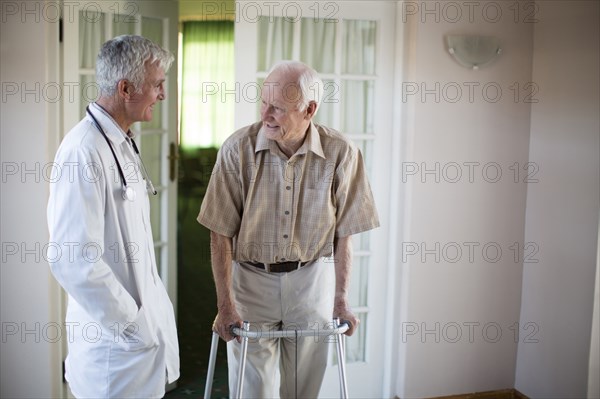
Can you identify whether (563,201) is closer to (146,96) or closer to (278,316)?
(278,316)

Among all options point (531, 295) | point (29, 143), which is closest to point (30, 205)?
point (29, 143)

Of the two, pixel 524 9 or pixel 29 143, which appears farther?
pixel 524 9

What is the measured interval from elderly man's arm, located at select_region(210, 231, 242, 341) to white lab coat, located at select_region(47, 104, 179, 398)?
0.23m

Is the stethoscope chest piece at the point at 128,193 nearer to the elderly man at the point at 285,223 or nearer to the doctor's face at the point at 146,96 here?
the doctor's face at the point at 146,96

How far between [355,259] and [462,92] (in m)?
1.00

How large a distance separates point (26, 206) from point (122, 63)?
1366 millimetres


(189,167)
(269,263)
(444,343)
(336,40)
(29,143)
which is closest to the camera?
(269,263)

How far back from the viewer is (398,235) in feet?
12.3

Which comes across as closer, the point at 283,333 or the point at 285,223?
the point at 283,333

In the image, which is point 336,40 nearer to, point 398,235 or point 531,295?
point 398,235

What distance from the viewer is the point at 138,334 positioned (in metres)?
2.20

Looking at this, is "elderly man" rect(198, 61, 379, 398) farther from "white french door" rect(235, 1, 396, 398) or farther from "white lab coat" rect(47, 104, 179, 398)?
"white french door" rect(235, 1, 396, 398)

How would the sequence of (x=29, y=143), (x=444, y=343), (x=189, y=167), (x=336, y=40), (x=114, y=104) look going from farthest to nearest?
(x=189, y=167) → (x=444, y=343) → (x=336, y=40) → (x=29, y=143) → (x=114, y=104)

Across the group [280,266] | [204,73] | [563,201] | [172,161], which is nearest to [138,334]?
[280,266]
